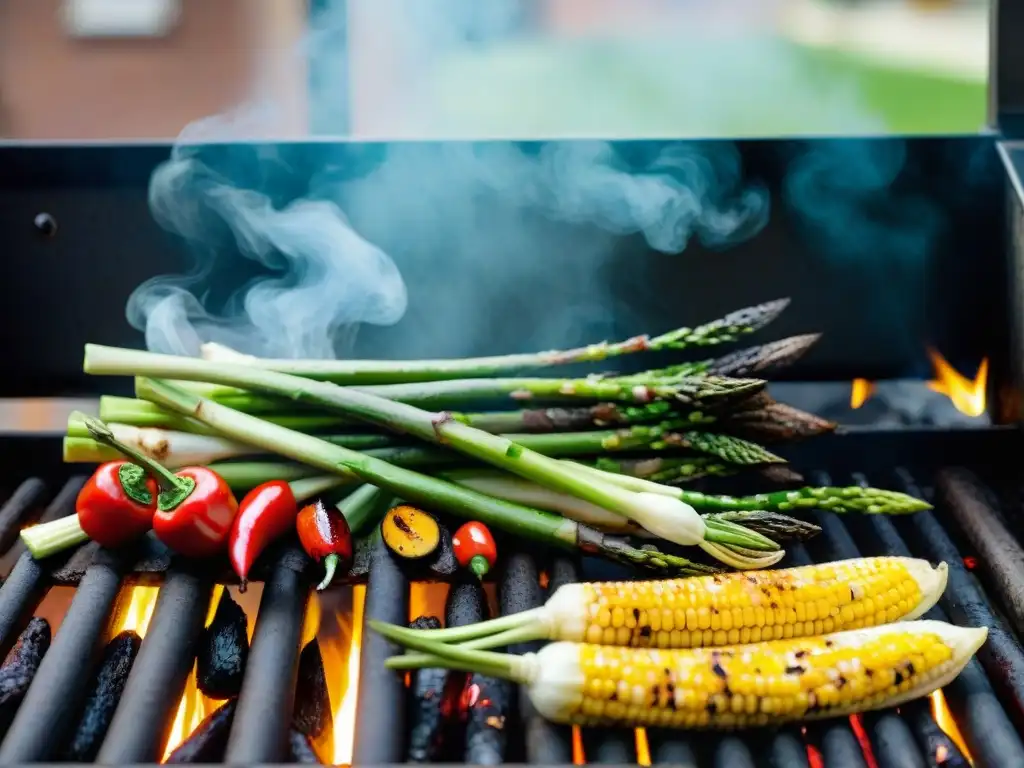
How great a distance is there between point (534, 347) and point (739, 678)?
68.9 inches

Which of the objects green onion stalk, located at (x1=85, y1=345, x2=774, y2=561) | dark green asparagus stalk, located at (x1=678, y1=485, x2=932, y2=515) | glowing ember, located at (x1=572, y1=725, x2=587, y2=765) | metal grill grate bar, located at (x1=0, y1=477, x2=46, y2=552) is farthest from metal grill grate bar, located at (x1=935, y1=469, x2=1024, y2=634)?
metal grill grate bar, located at (x1=0, y1=477, x2=46, y2=552)

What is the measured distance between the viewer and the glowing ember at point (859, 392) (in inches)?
137

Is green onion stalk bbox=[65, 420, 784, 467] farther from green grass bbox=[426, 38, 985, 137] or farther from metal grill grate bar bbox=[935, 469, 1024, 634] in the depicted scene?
green grass bbox=[426, 38, 985, 137]

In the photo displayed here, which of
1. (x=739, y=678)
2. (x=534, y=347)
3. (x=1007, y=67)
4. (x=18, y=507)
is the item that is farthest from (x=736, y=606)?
(x=1007, y=67)

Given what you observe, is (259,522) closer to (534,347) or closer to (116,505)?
(116,505)

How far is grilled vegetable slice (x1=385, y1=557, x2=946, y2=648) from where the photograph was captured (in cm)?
204

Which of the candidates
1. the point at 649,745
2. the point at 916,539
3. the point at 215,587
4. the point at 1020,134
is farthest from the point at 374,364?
the point at 1020,134

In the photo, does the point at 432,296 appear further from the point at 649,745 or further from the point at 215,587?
the point at 649,745

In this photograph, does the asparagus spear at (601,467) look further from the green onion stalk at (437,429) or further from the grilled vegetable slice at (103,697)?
the grilled vegetable slice at (103,697)

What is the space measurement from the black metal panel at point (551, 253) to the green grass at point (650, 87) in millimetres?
2541

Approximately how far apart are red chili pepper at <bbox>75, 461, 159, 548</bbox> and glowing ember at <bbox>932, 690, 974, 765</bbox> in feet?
7.25

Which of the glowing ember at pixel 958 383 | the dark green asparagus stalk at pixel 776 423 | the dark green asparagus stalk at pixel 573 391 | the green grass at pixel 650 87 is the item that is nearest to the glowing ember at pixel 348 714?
the dark green asparagus stalk at pixel 573 391

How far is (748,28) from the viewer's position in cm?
707

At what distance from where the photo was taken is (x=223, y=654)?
221 cm
